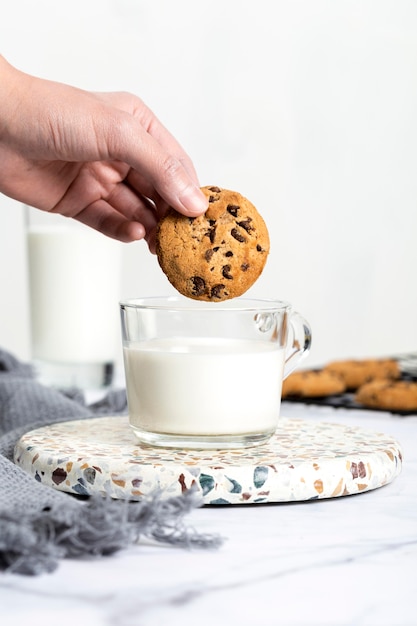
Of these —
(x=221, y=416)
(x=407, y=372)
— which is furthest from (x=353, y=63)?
(x=221, y=416)

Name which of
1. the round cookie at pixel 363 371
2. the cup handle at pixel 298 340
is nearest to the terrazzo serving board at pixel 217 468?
the cup handle at pixel 298 340

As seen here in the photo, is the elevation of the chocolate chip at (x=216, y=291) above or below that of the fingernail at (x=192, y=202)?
below

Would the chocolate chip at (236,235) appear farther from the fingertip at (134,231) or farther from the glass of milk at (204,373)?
the fingertip at (134,231)

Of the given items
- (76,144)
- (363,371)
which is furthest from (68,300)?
(76,144)

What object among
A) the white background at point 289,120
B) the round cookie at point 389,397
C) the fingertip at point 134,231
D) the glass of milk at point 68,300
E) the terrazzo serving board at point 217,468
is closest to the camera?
the terrazzo serving board at point 217,468

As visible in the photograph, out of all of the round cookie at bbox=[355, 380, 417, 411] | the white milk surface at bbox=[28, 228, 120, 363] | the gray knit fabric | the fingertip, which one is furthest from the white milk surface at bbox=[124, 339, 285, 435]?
the white milk surface at bbox=[28, 228, 120, 363]

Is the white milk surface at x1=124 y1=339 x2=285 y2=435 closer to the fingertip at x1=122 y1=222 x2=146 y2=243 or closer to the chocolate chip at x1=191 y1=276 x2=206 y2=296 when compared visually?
the chocolate chip at x1=191 y1=276 x2=206 y2=296
